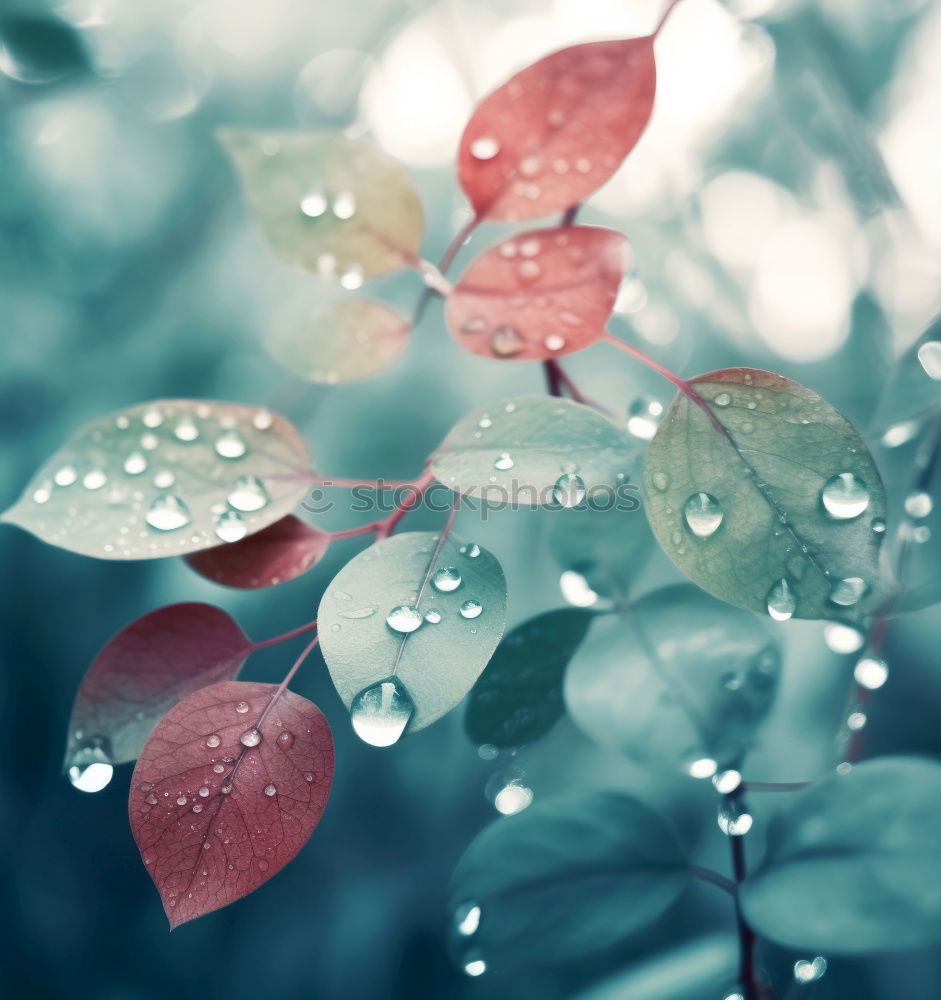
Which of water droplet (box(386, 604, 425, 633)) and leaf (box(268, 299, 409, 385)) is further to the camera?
leaf (box(268, 299, 409, 385))

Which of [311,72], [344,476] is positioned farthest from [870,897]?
[311,72]

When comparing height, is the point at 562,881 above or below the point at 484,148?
below

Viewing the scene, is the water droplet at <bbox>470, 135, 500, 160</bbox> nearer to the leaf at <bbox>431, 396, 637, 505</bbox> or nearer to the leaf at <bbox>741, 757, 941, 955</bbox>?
the leaf at <bbox>431, 396, 637, 505</bbox>

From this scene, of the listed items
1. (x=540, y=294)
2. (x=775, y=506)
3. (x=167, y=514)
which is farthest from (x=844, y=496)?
(x=167, y=514)

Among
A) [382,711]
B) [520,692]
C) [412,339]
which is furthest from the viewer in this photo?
[412,339]

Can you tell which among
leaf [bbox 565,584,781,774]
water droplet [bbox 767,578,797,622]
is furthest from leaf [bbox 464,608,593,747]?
water droplet [bbox 767,578,797,622]

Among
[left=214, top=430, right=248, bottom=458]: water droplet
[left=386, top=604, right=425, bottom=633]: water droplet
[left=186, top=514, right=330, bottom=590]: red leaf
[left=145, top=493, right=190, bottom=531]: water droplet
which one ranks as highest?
[left=214, top=430, right=248, bottom=458]: water droplet

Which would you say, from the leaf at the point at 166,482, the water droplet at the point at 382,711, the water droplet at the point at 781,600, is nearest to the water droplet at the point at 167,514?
the leaf at the point at 166,482

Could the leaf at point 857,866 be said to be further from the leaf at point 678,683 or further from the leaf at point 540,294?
the leaf at point 540,294

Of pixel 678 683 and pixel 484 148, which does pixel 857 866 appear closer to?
pixel 678 683
